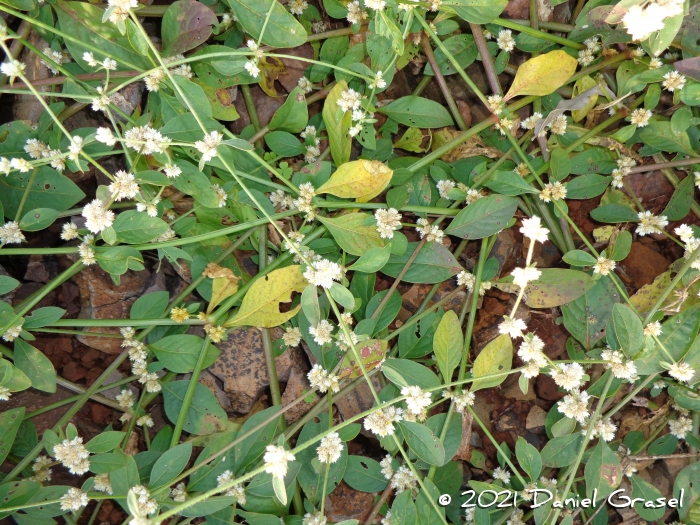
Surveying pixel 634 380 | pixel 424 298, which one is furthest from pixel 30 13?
pixel 634 380

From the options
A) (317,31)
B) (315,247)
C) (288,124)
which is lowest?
(315,247)

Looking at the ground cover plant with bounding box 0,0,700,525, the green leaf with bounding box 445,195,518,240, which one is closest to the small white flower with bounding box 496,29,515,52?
the ground cover plant with bounding box 0,0,700,525

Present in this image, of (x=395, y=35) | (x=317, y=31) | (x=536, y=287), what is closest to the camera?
(x=395, y=35)

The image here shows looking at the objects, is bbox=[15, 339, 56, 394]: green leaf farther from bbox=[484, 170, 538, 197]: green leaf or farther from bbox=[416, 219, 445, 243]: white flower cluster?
bbox=[484, 170, 538, 197]: green leaf

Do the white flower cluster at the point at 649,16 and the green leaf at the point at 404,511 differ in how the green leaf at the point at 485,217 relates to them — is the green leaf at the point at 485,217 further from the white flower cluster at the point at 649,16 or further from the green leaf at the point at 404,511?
the green leaf at the point at 404,511

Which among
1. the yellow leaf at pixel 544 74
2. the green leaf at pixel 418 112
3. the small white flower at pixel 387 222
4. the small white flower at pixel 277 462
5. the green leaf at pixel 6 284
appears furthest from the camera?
the green leaf at pixel 418 112

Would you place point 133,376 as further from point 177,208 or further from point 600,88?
point 600,88

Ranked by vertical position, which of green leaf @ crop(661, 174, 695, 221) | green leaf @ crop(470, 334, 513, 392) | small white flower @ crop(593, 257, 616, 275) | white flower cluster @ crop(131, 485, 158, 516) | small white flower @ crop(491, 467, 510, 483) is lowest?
small white flower @ crop(491, 467, 510, 483)

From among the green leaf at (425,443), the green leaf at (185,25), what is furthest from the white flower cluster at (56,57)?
the green leaf at (425,443)
